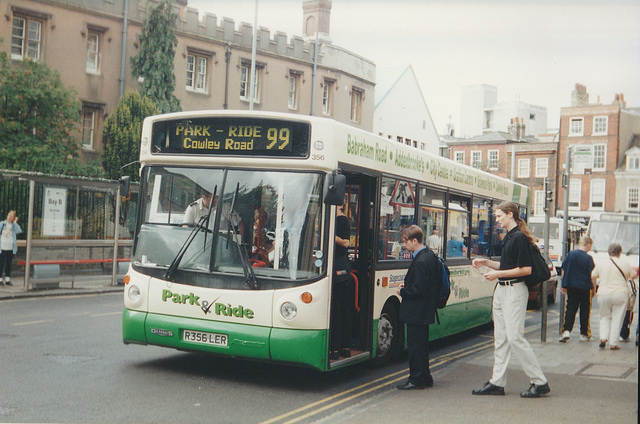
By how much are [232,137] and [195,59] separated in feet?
99.1

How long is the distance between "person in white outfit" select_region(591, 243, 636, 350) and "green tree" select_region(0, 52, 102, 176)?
64.0ft

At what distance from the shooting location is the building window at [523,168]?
7050 cm

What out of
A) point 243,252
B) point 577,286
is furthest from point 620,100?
point 577,286

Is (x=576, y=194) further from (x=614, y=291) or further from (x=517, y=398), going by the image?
(x=517, y=398)

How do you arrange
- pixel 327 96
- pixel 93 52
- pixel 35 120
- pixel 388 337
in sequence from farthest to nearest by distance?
pixel 327 96 < pixel 93 52 < pixel 35 120 < pixel 388 337

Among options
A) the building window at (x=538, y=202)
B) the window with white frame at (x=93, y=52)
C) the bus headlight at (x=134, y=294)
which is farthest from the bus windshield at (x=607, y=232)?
the building window at (x=538, y=202)

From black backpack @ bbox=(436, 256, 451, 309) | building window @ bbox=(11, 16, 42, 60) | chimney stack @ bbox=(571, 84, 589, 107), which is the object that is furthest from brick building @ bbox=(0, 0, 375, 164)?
black backpack @ bbox=(436, 256, 451, 309)

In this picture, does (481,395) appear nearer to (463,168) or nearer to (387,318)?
(387,318)

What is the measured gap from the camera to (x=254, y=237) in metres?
7.98

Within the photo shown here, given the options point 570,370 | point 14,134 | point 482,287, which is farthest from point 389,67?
point 570,370

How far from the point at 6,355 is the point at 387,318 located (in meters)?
4.72

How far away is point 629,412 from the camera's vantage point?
739cm

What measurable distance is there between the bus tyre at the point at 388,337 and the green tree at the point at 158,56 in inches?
980

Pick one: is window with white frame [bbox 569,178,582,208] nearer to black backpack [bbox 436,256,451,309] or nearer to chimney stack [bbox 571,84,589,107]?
chimney stack [bbox 571,84,589,107]
